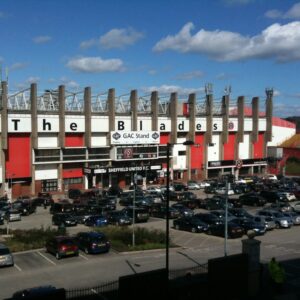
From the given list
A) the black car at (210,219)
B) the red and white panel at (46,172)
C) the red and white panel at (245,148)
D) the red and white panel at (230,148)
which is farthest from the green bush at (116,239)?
the red and white panel at (245,148)

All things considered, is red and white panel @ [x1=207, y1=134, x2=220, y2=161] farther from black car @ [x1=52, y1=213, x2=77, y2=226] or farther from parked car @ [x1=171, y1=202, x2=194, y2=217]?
black car @ [x1=52, y1=213, x2=77, y2=226]

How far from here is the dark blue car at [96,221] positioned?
4669 cm

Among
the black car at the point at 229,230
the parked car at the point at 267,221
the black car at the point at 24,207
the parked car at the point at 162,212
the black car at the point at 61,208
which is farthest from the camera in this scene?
the black car at the point at 24,207

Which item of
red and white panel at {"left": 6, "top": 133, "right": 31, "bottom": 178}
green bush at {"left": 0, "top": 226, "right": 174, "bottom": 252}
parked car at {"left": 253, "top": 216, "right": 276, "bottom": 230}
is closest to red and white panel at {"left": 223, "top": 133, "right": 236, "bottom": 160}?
red and white panel at {"left": 6, "top": 133, "right": 31, "bottom": 178}

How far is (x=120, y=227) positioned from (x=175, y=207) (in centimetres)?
1109

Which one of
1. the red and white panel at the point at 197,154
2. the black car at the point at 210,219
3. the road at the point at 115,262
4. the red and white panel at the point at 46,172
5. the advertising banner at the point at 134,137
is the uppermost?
the advertising banner at the point at 134,137

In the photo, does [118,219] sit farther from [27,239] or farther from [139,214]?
[27,239]

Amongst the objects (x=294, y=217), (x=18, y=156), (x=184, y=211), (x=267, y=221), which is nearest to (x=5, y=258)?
(x=267, y=221)

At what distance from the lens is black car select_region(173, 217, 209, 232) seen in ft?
143

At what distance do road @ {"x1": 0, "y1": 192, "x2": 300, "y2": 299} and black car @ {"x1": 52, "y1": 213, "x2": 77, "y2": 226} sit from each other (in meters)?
10.8

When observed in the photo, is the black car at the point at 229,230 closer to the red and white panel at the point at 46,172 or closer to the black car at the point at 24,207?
the black car at the point at 24,207

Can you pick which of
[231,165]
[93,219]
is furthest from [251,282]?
[231,165]

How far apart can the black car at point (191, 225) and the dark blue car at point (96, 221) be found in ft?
22.2

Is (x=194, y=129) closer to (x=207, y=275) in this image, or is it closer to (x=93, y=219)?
(x=93, y=219)
